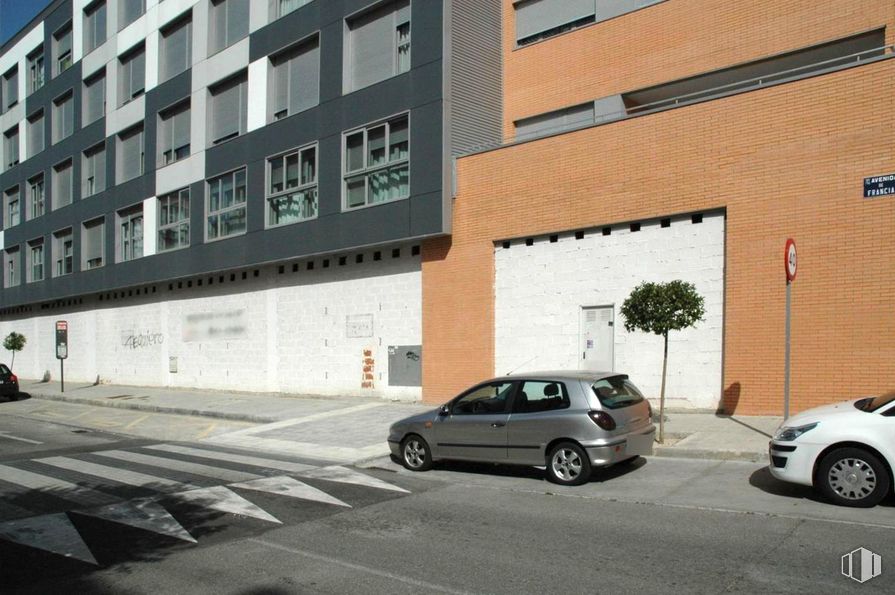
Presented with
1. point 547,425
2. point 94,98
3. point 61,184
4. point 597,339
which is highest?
point 94,98

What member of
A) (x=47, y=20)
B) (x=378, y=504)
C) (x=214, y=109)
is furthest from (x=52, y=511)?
(x=47, y=20)

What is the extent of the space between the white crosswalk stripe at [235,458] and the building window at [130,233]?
17.4m

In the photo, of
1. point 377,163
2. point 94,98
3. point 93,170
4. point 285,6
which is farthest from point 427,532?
point 94,98

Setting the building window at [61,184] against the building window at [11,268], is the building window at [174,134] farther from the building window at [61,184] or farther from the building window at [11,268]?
the building window at [11,268]

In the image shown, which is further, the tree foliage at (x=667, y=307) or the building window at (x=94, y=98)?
the building window at (x=94, y=98)

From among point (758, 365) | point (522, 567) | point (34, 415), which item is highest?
point (758, 365)

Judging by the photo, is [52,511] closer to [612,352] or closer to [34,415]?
[612,352]

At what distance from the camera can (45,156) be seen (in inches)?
1438

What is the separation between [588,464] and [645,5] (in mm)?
12404

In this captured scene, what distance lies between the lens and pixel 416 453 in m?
10.7

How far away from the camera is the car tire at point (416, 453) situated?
10594 mm

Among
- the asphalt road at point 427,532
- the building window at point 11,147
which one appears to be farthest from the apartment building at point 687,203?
the building window at point 11,147

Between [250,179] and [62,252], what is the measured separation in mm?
17558

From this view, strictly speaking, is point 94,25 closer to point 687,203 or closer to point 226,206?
point 226,206
